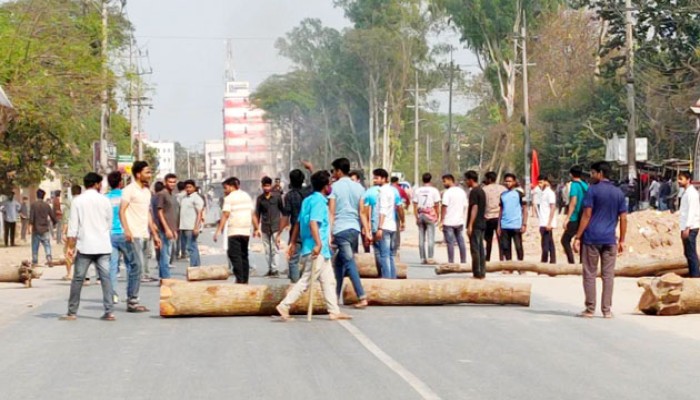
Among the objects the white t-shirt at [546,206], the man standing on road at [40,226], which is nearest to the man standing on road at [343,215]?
the white t-shirt at [546,206]

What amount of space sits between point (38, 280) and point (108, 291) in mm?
9309

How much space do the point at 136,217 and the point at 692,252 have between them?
8.91m

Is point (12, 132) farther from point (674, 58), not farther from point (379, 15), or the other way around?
point (379, 15)

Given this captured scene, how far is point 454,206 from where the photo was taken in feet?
82.8

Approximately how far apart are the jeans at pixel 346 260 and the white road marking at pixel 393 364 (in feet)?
5.18

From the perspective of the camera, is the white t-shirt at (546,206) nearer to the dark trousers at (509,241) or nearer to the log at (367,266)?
the dark trousers at (509,241)

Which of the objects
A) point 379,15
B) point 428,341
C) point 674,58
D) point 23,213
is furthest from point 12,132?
point 379,15

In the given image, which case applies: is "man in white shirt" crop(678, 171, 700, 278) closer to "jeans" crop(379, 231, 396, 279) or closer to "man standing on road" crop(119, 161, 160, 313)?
"jeans" crop(379, 231, 396, 279)

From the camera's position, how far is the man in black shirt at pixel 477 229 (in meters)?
20.8

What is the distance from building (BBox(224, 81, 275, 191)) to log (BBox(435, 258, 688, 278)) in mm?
127129

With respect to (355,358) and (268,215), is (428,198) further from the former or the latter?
(355,358)

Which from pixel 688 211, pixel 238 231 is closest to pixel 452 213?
pixel 688 211

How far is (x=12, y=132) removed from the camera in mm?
43688

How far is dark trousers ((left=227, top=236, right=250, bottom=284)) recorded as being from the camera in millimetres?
19734
